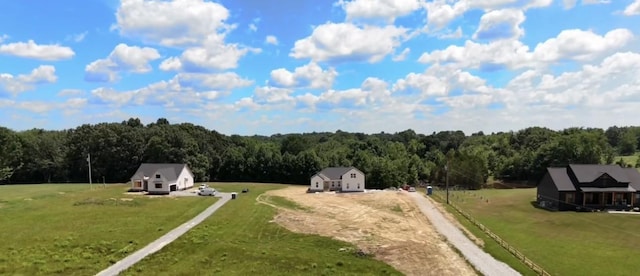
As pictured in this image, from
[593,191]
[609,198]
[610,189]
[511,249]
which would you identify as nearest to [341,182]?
[593,191]

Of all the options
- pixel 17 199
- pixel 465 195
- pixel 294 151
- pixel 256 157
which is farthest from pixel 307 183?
pixel 17 199

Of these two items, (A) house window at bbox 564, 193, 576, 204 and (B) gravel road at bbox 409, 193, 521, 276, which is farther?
(A) house window at bbox 564, 193, 576, 204

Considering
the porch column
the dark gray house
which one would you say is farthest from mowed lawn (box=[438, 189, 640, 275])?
the porch column

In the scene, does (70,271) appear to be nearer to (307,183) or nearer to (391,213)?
(391,213)

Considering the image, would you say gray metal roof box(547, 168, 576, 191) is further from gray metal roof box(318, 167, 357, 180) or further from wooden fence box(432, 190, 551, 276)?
gray metal roof box(318, 167, 357, 180)

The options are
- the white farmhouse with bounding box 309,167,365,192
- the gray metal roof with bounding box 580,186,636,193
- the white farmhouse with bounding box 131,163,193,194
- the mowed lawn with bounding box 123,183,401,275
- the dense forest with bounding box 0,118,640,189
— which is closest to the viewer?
the mowed lawn with bounding box 123,183,401,275

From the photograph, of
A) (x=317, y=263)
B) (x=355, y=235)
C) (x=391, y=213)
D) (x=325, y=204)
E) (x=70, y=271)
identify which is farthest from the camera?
(x=325, y=204)
